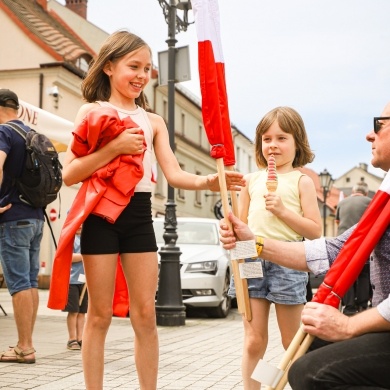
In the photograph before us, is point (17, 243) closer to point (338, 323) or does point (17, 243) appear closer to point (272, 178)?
point (272, 178)

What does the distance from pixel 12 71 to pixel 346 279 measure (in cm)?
2419

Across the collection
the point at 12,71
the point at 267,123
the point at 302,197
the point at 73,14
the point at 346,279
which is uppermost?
the point at 73,14

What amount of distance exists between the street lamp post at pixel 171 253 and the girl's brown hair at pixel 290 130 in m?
5.59

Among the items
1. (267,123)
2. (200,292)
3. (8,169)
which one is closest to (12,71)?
(200,292)

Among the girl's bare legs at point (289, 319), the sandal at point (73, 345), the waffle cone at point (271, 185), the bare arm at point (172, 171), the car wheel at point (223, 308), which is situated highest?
the bare arm at point (172, 171)

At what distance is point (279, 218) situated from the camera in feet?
13.4

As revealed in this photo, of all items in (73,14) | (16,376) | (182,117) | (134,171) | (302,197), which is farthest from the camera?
(182,117)

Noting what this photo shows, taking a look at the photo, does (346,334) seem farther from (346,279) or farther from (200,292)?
(200,292)

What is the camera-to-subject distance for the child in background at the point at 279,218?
13.4 ft

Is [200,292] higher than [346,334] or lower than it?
lower

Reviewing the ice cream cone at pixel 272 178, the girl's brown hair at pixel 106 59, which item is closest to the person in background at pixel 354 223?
the ice cream cone at pixel 272 178

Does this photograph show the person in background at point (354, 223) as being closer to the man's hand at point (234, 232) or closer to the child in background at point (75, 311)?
the child in background at point (75, 311)

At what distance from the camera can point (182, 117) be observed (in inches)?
1641

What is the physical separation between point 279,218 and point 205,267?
772 centimetres
